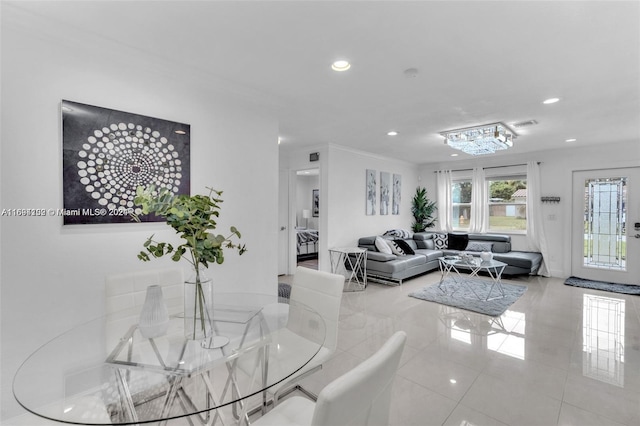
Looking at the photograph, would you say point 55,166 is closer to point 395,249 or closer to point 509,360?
point 509,360

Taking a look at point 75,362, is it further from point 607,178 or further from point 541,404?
point 607,178

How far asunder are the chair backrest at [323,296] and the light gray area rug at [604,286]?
17.0 feet

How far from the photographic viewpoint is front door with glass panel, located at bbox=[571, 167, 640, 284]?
16.5 ft

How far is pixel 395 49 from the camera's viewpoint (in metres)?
2.13

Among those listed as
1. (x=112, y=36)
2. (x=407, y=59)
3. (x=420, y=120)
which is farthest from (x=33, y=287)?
(x=420, y=120)

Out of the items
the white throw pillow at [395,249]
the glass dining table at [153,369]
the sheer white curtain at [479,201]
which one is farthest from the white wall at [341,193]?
the glass dining table at [153,369]

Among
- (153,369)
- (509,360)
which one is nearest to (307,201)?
(509,360)

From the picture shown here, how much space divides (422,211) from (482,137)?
10.6ft

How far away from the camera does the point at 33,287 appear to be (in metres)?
1.84

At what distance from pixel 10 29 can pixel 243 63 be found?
4.45 ft

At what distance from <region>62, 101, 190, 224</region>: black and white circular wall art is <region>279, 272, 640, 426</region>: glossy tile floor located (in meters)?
1.92

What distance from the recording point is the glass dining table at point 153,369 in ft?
3.88

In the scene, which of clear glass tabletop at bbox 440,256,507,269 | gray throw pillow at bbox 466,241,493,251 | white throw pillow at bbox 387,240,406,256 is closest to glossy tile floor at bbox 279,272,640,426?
clear glass tabletop at bbox 440,256,507,269

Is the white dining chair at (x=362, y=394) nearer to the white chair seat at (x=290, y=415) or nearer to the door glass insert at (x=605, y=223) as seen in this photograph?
the white chair seat at (x=290, y=415)
